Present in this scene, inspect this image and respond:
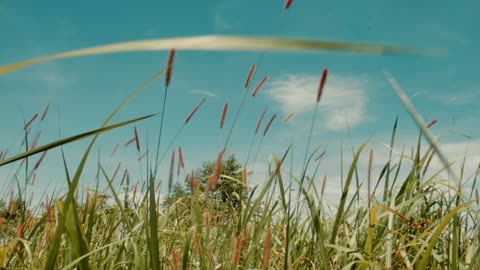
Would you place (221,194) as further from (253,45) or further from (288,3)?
(253,45)

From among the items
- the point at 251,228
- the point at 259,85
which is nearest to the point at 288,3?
the point at 259,85

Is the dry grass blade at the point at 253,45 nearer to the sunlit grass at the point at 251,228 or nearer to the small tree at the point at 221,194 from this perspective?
the sunlit grass at the point at 251,228

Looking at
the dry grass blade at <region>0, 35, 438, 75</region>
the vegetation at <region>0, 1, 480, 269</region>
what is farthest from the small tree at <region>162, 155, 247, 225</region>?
the dry grass blade at <region>0, 35, 438, 75</region>

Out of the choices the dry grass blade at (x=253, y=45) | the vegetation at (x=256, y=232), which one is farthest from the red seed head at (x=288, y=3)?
the dry grass blade at (x=253, y=45)

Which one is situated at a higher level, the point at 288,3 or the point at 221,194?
the point at 288,3

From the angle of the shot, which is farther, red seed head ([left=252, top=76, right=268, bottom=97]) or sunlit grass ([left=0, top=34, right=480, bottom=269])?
red seed head ([left=252, top=76, right=268, bottom=97])

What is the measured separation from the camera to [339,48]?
369 millimetres

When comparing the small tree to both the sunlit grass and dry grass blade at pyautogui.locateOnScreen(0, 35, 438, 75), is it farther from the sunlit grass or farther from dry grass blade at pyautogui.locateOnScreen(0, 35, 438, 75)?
dry grass blade at pyautogui.locateOnScreen(0, 35, 438, 75)

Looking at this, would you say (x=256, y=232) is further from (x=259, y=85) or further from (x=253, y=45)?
(x=253, y=45)

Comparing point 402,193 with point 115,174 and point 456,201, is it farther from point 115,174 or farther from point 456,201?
point 115,174

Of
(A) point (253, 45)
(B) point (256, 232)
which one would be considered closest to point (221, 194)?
(B) point (256, 232)

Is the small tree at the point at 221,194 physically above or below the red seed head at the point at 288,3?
below

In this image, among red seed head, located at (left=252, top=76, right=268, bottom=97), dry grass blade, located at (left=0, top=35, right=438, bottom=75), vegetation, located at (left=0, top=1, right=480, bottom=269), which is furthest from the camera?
red seed head, located at (left=252, top=76, right=268, bottom=97)

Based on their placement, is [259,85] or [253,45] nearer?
[253,45]
